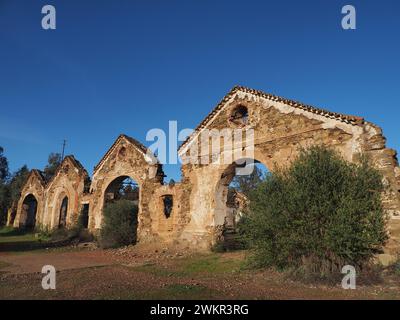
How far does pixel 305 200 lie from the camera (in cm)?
859

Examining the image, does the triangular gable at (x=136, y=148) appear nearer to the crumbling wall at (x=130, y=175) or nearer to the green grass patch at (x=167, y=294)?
the crumbling wall at (x=130, y=175)

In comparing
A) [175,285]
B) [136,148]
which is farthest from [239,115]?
[175,285]

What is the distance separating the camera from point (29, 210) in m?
33.5

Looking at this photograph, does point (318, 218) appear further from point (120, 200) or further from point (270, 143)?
point (120, 200)

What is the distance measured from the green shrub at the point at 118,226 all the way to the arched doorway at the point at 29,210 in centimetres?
1755

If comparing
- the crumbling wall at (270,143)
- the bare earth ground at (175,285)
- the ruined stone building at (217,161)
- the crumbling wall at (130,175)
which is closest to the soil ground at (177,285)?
the bare earth ground at (175,285)

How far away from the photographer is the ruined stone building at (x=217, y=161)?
11305 mm

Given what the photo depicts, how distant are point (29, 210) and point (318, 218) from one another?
107 ft

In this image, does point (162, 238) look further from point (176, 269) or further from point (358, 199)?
point (358, 199)

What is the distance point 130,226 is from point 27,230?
17.6 metres

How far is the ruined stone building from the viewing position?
37.1 feet

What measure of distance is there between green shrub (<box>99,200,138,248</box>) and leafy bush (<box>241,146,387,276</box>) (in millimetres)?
10655

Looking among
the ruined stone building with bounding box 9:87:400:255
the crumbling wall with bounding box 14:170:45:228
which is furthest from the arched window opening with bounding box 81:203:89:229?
the crumbling wall with bounding box 14:170:45:228
